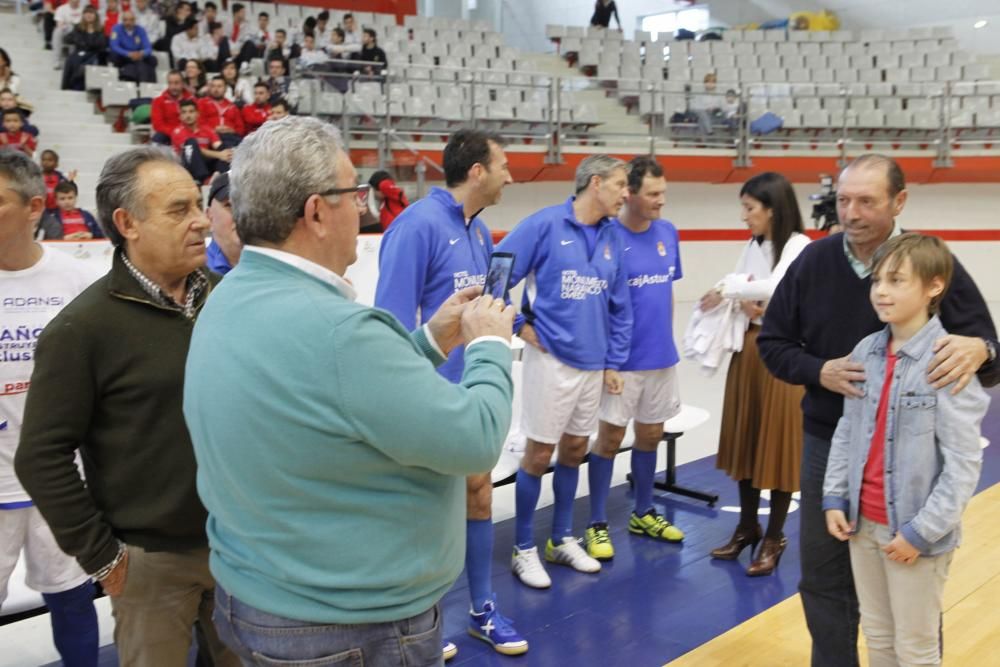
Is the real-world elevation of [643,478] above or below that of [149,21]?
below

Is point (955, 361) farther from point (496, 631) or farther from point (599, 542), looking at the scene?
point (599, 542)

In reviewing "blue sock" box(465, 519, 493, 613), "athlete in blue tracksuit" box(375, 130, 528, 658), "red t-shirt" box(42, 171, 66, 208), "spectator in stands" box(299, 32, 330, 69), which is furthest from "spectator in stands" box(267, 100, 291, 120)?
"blue sock" box(465, 519, 493, 613)

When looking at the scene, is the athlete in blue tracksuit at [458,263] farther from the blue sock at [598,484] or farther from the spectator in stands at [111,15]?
the spectator in stands at [111,15]

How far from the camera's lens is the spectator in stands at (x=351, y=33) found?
43.4ft

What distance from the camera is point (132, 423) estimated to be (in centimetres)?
197

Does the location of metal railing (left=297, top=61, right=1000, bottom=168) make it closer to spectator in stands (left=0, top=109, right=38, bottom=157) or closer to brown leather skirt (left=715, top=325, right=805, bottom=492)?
spectator in stands (left=0, top=109, right=38, bottom=157)

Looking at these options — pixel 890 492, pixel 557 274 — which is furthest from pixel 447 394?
pixel 557 274

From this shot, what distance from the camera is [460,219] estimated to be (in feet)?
11.0

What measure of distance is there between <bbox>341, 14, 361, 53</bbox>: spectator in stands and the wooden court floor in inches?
445

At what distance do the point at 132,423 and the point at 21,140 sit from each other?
7.83 metres

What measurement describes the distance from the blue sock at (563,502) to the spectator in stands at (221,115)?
22.4ft

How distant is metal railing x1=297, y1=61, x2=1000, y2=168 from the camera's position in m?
10.2

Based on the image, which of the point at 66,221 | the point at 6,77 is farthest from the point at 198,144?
the point at 6,77

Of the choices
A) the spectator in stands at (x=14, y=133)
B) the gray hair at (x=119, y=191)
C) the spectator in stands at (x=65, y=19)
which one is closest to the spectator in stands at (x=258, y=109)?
the spectator in stands at (x=14, y=133)
